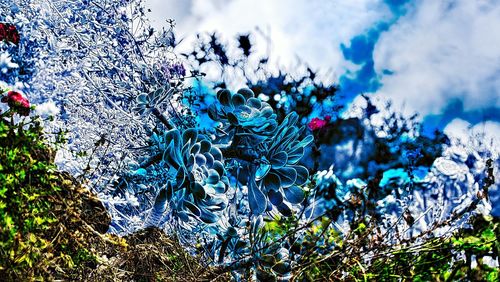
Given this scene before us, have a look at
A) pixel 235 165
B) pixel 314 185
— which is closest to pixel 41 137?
pixel 235 165

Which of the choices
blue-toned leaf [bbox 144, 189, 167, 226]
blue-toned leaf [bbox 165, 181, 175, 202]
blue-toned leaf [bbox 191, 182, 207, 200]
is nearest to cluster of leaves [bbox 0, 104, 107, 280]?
blue-toned leaf [bbox 144, 189, 167, 226]

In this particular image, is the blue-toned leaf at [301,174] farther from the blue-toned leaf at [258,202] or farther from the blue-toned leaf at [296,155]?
the blue-toned leaf at [258,202]

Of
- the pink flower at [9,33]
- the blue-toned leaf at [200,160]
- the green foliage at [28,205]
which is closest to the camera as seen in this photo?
the green foliage at [28,205]

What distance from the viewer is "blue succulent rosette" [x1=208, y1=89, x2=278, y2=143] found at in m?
2.85

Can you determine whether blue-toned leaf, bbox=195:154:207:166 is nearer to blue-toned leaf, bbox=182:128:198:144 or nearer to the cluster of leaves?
blue-toned leaf, bbox=182:128:198:144

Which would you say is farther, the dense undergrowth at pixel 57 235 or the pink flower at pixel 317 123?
the pink flower at pixel 317 123

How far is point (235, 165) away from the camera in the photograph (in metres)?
2.88

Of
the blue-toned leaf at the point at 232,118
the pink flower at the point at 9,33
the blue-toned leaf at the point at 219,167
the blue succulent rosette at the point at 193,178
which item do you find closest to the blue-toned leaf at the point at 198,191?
the blue succulent rosette at the point at 193,178

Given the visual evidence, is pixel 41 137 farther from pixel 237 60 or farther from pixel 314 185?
pixel 314 185

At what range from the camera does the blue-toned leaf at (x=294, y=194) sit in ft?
9.34

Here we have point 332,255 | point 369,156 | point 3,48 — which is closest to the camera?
point 332,255

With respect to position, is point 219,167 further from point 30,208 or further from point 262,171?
point 30,208

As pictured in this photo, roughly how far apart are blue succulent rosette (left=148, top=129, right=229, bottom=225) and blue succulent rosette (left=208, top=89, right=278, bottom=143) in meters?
0.13

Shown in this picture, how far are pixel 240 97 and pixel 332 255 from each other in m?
0.90
